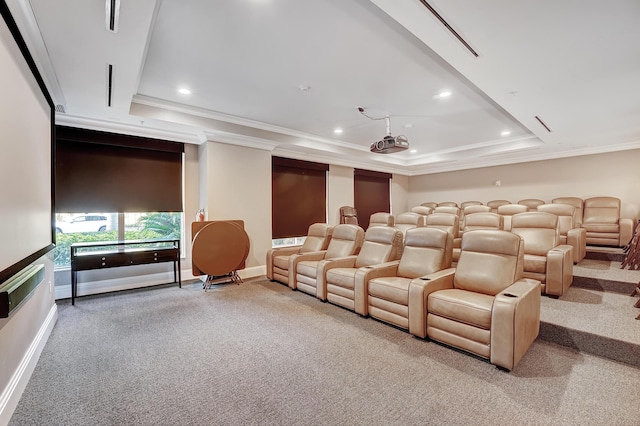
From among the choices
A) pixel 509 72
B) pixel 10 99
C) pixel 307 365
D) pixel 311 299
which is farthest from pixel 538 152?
pixel 10 99

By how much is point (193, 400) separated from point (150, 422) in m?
0.28

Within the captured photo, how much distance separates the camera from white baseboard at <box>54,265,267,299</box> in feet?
14.2

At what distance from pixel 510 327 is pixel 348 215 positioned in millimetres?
5713

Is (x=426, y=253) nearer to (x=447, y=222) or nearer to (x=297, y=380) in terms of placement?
(x=447, y=222)

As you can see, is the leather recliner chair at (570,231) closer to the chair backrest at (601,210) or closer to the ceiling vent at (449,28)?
the chair backrest at (601,210)

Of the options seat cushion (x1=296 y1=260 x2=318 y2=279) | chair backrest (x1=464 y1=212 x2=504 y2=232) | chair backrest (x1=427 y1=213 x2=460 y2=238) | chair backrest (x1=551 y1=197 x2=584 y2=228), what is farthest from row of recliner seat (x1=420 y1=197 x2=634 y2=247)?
seat cushion (x1=296 y1=260 x2=318 y2=279)

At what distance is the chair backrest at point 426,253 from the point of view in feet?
11.3

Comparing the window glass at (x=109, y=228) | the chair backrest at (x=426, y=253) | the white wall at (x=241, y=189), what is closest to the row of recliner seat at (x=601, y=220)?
the chair backrest at (x=426, y=253)

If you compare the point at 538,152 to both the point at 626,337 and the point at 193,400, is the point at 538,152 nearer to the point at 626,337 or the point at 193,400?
the point at 626,337

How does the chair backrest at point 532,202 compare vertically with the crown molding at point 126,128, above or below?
below

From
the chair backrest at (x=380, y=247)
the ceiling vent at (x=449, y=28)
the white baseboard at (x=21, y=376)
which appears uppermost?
the ceiling vent at (x=449, y=28)

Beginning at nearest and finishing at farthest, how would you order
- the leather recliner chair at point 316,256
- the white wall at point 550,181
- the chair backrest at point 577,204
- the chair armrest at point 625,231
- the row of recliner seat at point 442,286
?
the row of recliner seat at point 442,286
the leather recliner chair at point 316,256
the chair armrest at point 625,231
the white wall at point 550,181
the chair backrest at point 577,204

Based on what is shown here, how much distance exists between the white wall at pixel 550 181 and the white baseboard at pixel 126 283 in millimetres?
6752

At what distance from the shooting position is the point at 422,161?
858 cm
